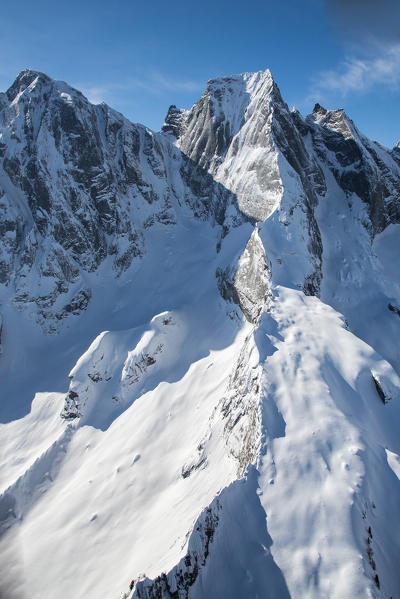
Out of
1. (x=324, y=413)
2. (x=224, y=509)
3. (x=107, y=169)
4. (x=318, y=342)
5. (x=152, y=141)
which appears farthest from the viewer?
(x=152, y=141)

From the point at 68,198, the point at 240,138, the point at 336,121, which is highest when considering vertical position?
the point at 68,198

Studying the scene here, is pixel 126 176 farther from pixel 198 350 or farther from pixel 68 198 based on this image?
pixel 198 350

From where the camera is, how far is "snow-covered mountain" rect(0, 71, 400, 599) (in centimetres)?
1309

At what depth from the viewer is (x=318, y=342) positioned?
2136 cm

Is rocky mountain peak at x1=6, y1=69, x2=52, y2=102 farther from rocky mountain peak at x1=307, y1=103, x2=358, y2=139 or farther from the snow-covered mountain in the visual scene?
rocky mountain peak at x1=307, y1=103, x2=358, y2=139

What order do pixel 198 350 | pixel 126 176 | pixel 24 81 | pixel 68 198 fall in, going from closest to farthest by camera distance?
pixel 198 350, pixel 68 198, pixel 126 176, pixel 24 81

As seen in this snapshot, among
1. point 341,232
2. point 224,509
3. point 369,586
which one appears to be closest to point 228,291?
point 341,232

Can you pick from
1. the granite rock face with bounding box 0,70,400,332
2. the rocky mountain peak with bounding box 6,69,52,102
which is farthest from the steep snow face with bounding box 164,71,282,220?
the rocky mountain peak with bounding box 6,69,52,102

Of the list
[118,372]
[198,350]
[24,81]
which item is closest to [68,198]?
[24,81]

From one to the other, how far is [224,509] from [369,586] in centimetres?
529

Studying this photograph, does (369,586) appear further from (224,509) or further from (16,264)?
(16,264)

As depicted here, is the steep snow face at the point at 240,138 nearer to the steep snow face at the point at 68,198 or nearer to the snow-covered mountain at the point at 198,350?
the snow-covered mountain at the point at 198,350

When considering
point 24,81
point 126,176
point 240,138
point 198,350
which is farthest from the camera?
point 24,81

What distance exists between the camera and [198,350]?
1430 inches
